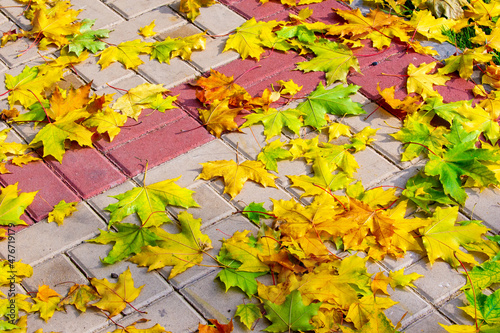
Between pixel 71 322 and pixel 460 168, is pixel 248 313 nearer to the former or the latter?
pixel 71 322

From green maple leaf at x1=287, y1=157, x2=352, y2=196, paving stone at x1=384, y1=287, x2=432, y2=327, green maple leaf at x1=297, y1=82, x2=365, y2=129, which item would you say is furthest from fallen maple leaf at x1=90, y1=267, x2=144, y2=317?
green maple leaf at x1=297, y1=82, x2=365, y2=129

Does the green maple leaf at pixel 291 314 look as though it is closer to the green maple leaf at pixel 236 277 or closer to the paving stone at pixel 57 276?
the green maple leaf at pixel 236 277

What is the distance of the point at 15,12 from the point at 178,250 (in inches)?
97.1

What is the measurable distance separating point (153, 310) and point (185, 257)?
0.27 metres

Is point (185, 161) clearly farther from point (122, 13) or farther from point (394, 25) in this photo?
point (394, 25)

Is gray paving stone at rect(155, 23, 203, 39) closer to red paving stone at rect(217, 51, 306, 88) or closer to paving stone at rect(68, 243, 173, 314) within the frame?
red paving stone at rect(217, 51, 306, 88)

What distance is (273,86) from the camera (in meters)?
3.20

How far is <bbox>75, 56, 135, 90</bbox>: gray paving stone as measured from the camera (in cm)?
321

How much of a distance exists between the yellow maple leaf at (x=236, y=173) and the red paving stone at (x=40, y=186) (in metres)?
0.67

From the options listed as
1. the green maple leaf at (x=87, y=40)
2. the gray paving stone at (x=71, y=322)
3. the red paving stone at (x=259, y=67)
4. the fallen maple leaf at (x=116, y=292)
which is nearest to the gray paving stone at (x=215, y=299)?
the fallen maple leaf at (x=116, y=292)

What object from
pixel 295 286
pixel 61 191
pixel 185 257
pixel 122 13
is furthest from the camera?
pixel 122 13

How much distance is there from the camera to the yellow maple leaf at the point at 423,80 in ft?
10.4

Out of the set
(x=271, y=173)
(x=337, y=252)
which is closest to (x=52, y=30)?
(x=271, y=173)

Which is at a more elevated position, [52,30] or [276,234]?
[52,30]
